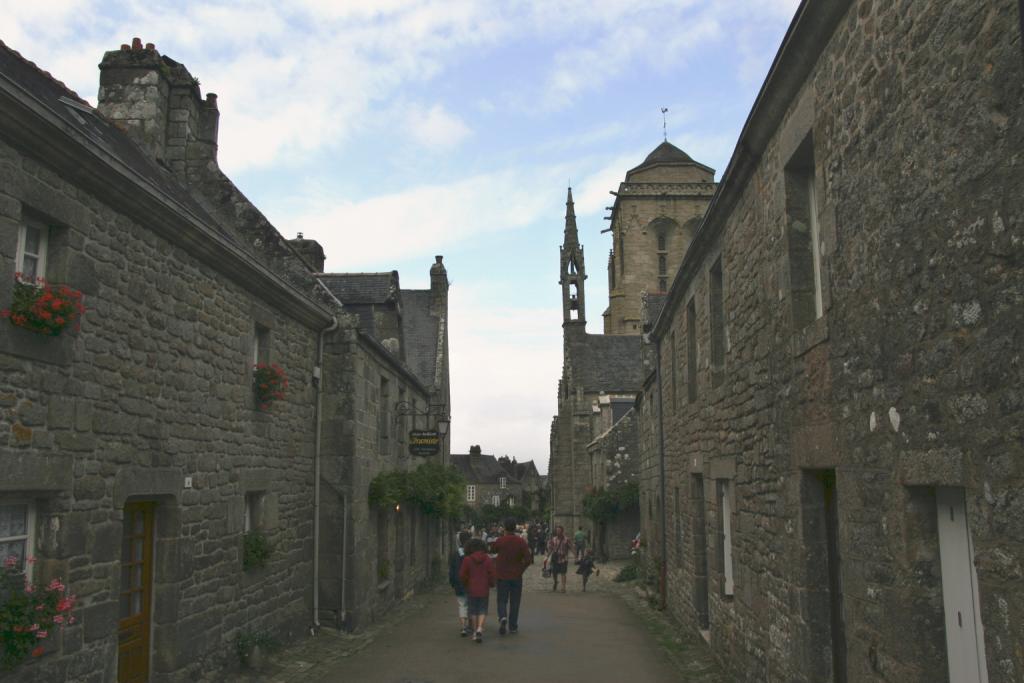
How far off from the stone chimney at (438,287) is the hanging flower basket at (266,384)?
17.2m

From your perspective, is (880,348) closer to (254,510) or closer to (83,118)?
(83,118)

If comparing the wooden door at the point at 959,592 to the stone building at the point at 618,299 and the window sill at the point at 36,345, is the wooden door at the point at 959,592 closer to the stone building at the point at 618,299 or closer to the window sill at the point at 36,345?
the window sill at the point at 36,345

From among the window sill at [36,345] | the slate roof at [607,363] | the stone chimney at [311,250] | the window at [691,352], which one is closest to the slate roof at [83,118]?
the window sill at [36,345]

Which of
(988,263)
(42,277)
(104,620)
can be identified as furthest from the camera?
(104,620)

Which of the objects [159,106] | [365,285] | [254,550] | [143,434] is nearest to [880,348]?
[143,434]

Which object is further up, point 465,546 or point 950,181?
point 950,181

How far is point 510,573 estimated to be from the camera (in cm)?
1216

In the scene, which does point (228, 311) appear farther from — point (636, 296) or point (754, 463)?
point (636, 296)

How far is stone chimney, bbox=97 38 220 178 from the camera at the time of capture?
475 inches

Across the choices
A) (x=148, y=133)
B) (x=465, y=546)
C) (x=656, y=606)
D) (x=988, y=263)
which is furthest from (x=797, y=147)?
(x=656, y=606)

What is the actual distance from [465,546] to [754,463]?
570 centimetres

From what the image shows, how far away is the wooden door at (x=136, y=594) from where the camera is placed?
763 centimetres

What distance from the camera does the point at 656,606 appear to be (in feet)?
51.2

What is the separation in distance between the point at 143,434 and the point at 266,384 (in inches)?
114
